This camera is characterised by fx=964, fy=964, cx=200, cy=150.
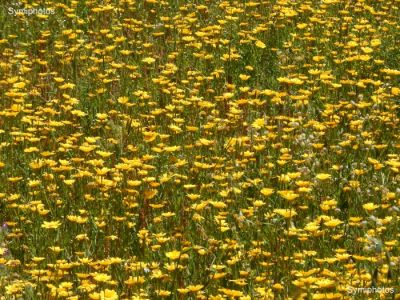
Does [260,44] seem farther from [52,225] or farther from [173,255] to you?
[173,255]

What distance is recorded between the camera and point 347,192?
15.2ft

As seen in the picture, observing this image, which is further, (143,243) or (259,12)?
(259,12)

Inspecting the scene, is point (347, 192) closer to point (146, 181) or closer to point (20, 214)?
point (146, 181)

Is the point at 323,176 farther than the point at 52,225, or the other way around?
the point at 323,176

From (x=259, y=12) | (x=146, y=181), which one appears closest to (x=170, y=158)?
(x=146, y=181)

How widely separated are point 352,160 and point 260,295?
1685mm

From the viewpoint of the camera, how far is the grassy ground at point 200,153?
12.7ft

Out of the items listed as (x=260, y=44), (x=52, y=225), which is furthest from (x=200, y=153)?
(x=260, y=44)

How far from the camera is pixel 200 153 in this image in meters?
5.22

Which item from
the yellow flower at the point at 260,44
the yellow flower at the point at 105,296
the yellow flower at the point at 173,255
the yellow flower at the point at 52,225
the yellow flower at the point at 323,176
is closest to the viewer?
the yellow flower at the point at 105,296

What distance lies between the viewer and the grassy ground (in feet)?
12.7

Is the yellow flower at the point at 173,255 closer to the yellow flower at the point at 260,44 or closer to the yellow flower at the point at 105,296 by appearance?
the yellow flower at the point at 105,296

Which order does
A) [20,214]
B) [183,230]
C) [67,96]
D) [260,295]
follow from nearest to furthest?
1. [260,295]
2. [183,230]
3. [20,214]
4. [67,96]

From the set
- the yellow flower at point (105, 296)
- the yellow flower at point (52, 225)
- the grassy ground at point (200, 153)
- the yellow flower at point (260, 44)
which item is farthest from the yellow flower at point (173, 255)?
the yellow flower at point (260, 44)
